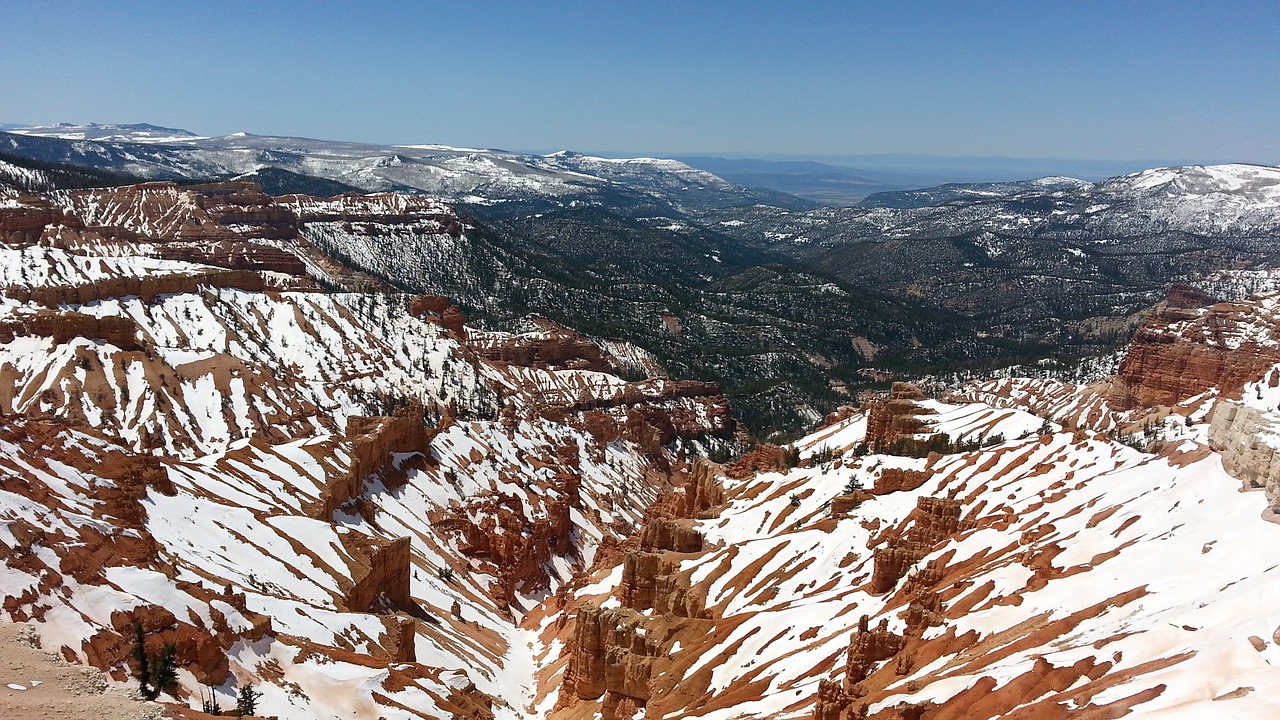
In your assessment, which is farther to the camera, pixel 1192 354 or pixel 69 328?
pixel 1192 354

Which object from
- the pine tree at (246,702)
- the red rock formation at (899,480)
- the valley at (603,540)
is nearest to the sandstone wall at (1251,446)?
the valley at (603,540)

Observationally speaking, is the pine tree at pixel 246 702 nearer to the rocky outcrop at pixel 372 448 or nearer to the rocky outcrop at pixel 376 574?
the rocky outcrop at pixel 376 574

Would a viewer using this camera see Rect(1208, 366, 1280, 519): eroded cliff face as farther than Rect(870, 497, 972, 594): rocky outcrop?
No

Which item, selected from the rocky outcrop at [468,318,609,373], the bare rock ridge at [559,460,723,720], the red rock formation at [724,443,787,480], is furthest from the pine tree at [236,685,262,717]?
the rocky outcrop at [468,318,609,373]

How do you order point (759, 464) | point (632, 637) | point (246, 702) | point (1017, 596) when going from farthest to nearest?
point (759, 464) → point (632, 637) → point (1017, 596) → point (246, 702)

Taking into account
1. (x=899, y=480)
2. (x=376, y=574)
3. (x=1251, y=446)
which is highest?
(x=1251, y=446)

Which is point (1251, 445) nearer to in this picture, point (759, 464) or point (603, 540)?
point (759, 464)

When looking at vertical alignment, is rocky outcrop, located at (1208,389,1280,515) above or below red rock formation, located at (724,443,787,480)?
above

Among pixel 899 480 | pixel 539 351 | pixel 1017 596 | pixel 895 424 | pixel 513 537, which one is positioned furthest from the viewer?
pixel 539 351

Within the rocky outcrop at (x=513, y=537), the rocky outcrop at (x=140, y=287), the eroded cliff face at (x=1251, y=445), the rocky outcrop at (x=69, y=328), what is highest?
the eroded cliff face at (x=1251, y=445)

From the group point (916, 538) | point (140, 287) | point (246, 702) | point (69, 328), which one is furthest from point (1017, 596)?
point (140, 287)

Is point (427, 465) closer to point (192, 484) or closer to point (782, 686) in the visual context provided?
point (192, 484)

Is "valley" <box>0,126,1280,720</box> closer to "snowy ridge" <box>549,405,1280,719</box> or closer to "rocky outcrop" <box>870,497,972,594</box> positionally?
"snowy ridge" <box>549,405,1280,719</box>
